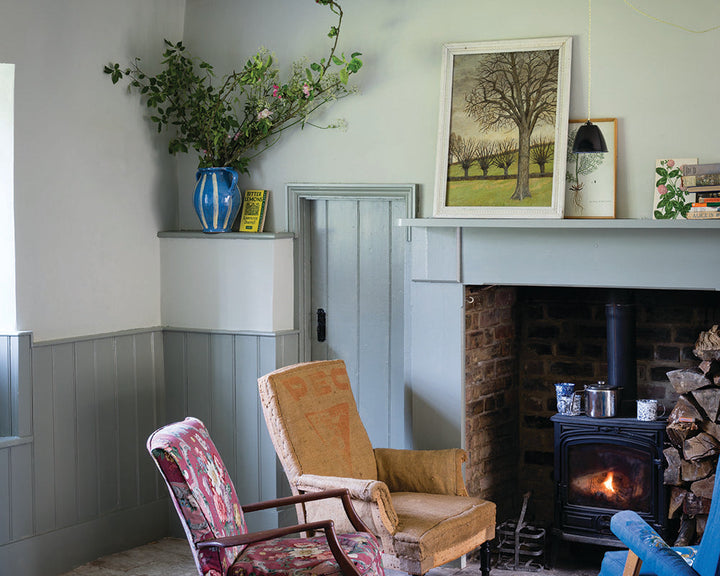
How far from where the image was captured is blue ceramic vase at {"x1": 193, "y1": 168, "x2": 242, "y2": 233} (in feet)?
15.9

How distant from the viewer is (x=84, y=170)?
4.64 meters

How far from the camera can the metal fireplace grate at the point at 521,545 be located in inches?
180

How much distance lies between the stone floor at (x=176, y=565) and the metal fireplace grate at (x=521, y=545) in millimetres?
64

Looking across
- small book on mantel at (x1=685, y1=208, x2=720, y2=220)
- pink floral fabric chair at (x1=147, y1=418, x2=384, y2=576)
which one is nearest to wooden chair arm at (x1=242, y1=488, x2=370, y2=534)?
pink floral fabric chair at (x1=147, y1=418, x2=384, y2=576)

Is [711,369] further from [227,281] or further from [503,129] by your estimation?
[227,281]

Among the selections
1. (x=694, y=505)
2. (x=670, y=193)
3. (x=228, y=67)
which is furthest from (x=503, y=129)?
(x=694, y=505)

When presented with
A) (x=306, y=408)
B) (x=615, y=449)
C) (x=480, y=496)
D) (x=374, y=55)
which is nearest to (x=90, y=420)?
(x=306, y=408)

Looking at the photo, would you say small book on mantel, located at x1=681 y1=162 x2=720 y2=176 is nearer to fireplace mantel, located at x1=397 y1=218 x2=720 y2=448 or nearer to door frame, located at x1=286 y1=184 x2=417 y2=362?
fireplace mantel, located at x1=397 y1=218 x2=720 y2=448

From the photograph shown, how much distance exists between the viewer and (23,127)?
14.1 feet

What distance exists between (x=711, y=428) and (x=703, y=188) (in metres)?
1.11

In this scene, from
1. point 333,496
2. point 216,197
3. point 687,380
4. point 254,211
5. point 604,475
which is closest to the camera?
point 333,496

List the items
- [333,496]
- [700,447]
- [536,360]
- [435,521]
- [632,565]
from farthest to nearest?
[536,360]
[700,447]
[435,521]
[333,496]
[632,565]

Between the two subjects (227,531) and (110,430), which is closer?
(227,531)

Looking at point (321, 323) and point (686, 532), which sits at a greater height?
point (321, 323)
